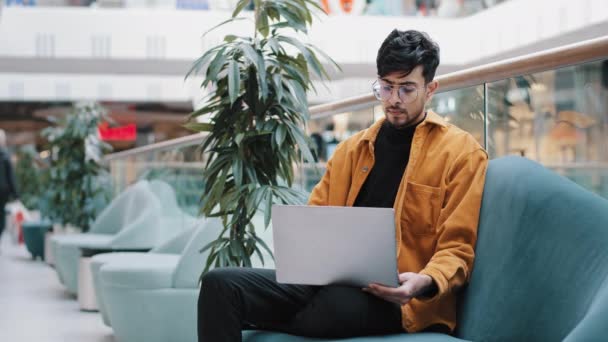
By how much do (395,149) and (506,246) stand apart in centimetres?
46

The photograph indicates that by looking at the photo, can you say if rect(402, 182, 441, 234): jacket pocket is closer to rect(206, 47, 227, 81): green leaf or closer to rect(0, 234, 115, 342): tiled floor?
rect(206, 47, 227, 81): green leaf

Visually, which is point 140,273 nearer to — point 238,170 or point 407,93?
point 238,170

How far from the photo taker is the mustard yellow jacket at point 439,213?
84.3 inches

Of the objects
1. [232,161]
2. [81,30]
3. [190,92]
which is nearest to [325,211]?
[232,161]

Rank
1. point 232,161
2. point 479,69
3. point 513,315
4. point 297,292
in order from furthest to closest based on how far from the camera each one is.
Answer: point 232,161, point 479,69, point 297,292, point 513,315

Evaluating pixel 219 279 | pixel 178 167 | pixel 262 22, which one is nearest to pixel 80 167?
pixel 178 167

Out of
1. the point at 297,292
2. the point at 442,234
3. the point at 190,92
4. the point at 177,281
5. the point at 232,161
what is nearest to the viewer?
the point at 442,234

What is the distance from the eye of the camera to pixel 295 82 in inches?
133

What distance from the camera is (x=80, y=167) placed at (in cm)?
866

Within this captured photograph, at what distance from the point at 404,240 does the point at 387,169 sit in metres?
0.23

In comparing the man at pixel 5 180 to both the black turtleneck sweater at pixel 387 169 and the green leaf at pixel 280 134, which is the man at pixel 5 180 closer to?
the green leaf at pixel 280 134

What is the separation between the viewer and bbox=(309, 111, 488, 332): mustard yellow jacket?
214 cm

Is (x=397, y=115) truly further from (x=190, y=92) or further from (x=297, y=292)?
(x=190, y=92)

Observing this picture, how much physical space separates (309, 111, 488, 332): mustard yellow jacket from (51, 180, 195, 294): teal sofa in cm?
349
